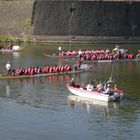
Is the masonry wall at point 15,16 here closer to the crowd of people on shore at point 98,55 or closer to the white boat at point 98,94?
the crowd of people on shore at point 98,55

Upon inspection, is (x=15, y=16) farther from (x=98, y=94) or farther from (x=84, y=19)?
(x=98, y=94)

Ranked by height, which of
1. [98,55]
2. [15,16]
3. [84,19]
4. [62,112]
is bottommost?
Result: [62,112]

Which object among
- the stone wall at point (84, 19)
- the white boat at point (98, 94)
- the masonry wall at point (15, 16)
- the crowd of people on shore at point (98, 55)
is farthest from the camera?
the masonry wall at point (15, 16)

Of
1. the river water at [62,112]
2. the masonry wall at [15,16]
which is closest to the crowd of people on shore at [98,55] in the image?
the river water at [62,112]

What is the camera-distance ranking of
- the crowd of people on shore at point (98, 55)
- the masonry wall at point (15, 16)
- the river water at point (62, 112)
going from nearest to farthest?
the river water at point (62, 112)
the crowd of people on shore at point (98, 55)
the masonry wall at point (15, 16)

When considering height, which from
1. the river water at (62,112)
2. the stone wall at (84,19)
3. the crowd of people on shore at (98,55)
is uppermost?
the stone wall at (84,19)

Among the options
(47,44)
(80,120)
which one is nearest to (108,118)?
(80,120)

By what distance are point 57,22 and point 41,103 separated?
41007mm

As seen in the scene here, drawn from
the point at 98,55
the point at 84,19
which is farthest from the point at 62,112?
the point at 84,19

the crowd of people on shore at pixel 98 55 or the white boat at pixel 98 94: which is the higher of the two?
the crowd of people on shore at pixel 98 55

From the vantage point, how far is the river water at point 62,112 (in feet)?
95.3

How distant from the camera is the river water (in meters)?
29.1

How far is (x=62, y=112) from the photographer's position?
33.1 m

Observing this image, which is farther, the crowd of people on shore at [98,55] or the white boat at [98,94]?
the crowd of people on shore at [98,55]
